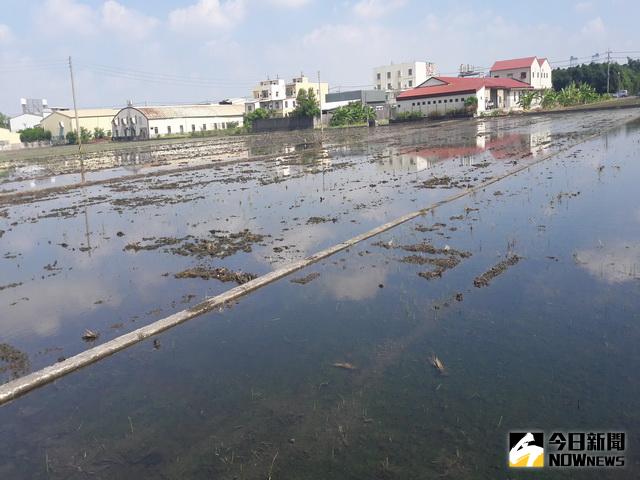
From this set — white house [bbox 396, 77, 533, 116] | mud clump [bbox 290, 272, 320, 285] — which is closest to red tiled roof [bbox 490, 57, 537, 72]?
white house [bbox 396, 77, 533, 116]

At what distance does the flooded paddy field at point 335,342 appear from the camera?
159 inches

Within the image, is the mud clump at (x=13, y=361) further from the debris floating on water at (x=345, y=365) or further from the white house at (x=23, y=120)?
the white house at (x=23, y=120)

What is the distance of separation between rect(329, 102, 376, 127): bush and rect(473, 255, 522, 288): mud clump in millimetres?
57023

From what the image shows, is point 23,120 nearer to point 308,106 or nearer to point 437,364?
point 308,106

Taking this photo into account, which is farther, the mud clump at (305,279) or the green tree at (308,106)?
the green tree at (308,106)

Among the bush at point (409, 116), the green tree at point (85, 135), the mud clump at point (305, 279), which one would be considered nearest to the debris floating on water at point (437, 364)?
the mud clump at point (305, 279)

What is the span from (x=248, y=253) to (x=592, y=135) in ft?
82.1

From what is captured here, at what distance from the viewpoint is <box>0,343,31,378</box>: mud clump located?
216 inches

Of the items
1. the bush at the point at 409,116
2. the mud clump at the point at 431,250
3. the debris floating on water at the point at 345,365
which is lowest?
the debris floating on water at the point at 345,365

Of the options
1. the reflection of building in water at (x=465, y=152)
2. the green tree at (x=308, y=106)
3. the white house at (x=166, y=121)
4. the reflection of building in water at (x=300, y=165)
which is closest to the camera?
the reflection of building in water at (x=300, y=165)

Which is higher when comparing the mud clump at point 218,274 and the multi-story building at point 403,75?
the multi-story building at point 403,75

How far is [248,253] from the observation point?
9.29 m

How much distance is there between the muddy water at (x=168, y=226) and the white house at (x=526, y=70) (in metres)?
60.6

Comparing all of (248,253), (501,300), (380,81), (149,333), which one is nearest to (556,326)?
(501,300)
